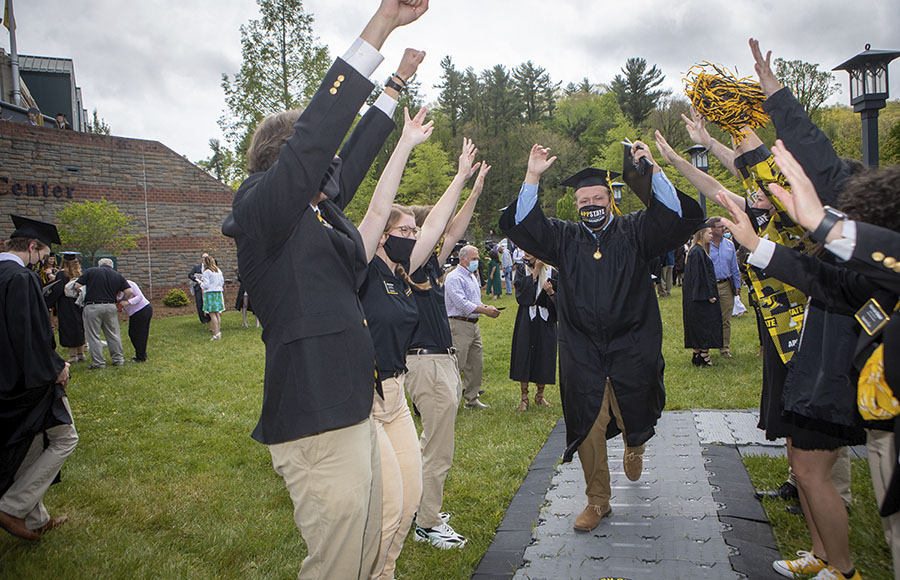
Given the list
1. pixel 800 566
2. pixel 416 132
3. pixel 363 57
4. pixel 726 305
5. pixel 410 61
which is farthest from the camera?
pixel 726 305

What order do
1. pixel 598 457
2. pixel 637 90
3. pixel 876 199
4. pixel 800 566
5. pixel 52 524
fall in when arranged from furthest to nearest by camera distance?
pixel 637 90, pixel 52 524, pixel 598 457, pixel 800 566, pixel 876 199

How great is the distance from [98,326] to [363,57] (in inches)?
457

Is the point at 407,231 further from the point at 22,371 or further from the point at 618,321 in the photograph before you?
the point at 22,371

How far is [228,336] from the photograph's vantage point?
52.1 feet

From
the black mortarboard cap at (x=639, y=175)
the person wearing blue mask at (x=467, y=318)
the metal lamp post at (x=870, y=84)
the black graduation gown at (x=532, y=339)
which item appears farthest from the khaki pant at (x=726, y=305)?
the black mortarboard cap at (x=639, y=175)

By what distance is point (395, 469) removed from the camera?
2760 mm

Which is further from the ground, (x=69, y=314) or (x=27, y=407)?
(x=69, y=314)

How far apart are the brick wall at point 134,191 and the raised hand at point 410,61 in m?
22.5

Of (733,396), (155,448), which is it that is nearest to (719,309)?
(733,396)

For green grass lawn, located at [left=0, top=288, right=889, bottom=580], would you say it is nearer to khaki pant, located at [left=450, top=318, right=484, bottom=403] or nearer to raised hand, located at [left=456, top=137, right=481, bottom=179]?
khaki pant, located at [left=450, top=318, right=484, bottom=403]

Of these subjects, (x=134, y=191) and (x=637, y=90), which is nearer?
(x=134, y=191)

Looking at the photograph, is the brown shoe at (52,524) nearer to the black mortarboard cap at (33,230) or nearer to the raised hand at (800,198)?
the black mortarboard cap at (33,230)

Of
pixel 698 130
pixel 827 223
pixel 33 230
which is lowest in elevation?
pixel 827 223

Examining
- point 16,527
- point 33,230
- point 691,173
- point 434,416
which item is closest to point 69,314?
point 33,230
